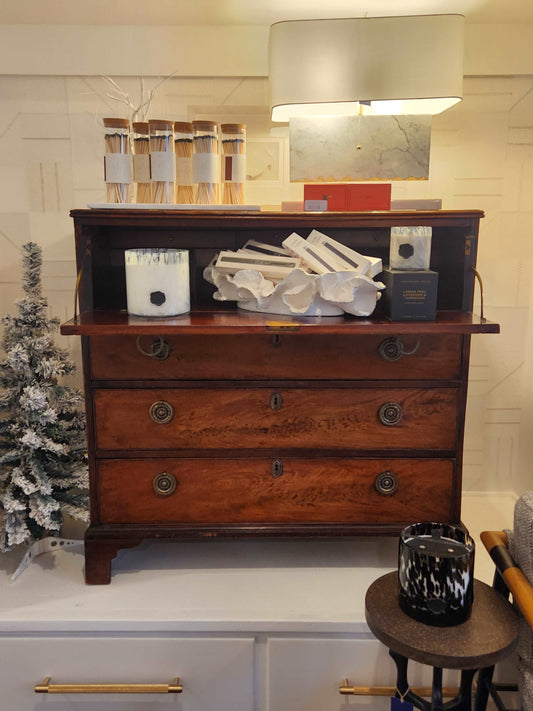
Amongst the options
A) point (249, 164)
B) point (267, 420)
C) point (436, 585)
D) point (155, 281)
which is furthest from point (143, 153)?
point (436, 585)

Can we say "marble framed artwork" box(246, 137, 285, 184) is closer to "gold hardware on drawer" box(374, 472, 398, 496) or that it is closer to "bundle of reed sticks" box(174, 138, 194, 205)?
"bundle of reed sticks" box(174, 138, 194, 205)

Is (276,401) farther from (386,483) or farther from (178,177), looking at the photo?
(178,177)

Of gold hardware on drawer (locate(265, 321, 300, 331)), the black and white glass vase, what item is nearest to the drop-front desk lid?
gold hardware on drawer (locate(265, 321, 300, 331))

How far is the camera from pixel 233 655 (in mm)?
1223

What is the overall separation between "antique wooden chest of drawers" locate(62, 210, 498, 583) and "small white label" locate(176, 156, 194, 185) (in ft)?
0.42

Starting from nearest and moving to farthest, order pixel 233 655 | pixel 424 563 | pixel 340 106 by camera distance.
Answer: pixel 424 563 < pixel 233 655 < pixel 340 106

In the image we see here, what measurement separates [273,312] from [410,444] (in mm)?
404

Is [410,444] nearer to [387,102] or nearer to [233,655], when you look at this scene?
[233,655]

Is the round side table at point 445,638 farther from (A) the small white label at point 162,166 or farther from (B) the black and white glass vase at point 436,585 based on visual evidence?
(A) the small white label at point 162,166

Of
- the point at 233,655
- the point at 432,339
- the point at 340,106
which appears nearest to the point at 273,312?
the point at 432,339

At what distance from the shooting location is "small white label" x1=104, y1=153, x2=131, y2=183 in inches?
49.9

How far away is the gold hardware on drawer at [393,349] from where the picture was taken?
125 cm

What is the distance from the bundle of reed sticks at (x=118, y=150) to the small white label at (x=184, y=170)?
4.3 inches

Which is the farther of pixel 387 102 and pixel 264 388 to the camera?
pixel 387 102
